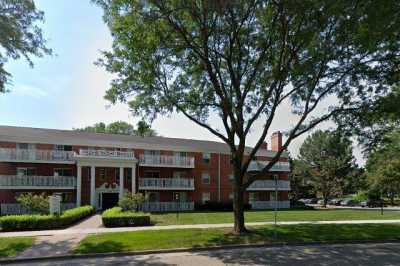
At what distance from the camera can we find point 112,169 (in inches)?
1510

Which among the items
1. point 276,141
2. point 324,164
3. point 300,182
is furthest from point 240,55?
point 300,182

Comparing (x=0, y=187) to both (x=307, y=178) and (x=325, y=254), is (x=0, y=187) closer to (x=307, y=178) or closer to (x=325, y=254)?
(x=325, y=254)

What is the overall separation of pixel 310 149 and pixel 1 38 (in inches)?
2832

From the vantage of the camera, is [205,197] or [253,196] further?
[253,196]

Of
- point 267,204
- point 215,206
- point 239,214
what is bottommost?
point 267,204

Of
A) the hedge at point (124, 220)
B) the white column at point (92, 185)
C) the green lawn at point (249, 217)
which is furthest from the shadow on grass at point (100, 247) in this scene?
the white column at point (92, 185)

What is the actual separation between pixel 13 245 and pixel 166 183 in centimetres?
2458

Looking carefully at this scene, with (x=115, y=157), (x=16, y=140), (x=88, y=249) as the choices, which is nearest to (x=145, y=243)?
(x=88, y=249)

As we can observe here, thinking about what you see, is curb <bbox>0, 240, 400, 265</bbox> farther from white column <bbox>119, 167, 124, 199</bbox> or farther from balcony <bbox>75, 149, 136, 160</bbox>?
balcony <bbox>75, 149, 136, 160</bbox>

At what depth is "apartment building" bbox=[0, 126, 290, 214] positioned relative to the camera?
33.9 m

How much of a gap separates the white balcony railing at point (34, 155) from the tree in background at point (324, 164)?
31.9 metres

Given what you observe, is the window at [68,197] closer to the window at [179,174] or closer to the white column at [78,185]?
the white column at [78,185]

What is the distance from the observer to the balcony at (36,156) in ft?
109

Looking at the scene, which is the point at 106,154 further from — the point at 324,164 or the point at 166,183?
the point at 324,164
